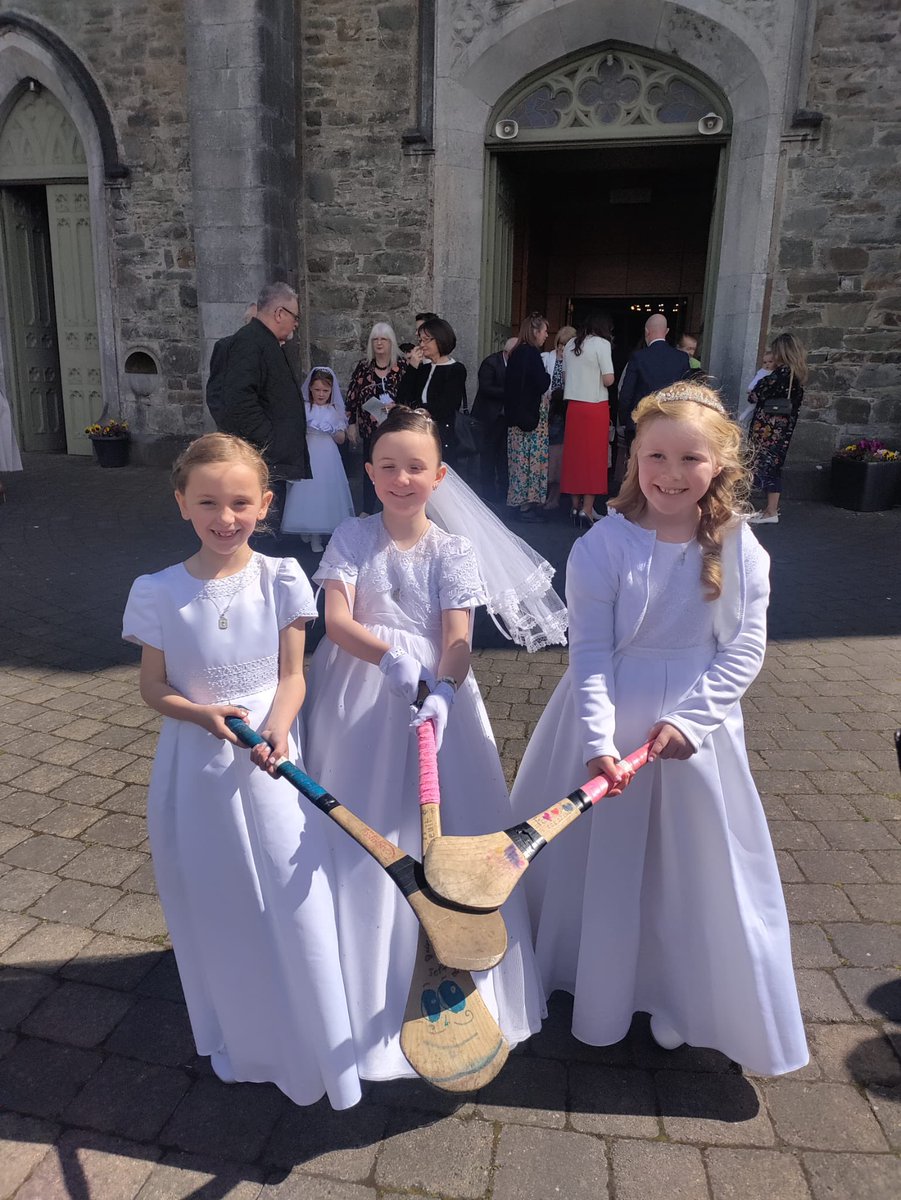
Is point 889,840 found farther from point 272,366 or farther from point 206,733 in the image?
point 272,366

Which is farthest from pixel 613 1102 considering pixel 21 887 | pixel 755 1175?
pixel 21 887

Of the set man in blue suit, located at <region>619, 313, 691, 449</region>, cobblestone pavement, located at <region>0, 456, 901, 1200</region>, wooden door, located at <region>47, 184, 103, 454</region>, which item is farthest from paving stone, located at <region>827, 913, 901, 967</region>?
wooden door, located at <region>47, 184, 103, 454</region>

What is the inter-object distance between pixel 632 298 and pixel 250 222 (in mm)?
8413

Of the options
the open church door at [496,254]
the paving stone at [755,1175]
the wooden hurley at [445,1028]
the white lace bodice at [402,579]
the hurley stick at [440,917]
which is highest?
the open church door at [496,254]

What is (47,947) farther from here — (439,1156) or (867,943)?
(867,943)

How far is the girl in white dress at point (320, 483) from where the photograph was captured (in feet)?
22.2

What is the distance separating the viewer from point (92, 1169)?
72.0 inches

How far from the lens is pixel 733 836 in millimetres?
2012

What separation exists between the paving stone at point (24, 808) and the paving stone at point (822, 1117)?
2569mm

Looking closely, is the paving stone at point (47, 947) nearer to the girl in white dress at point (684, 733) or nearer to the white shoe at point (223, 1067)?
the white shoe at point (223, 1067)

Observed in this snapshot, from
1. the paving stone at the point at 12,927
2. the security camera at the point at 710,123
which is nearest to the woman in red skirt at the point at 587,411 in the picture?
the security camera at the point at 710,123

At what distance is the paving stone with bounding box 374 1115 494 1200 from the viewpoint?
1.79 m

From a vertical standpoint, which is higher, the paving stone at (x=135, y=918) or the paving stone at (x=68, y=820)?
the paving stone at (x=135, y=918)

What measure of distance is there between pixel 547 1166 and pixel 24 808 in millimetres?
2347
